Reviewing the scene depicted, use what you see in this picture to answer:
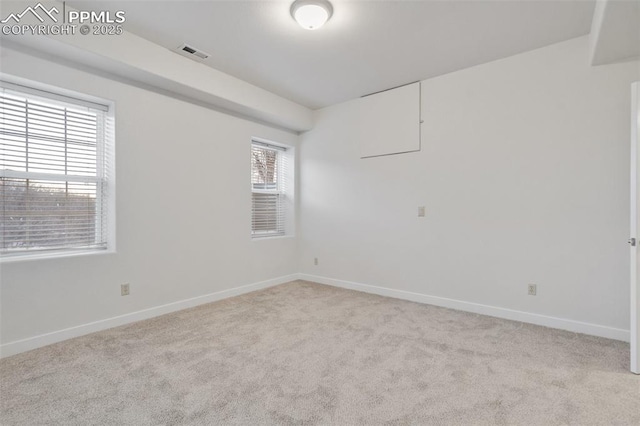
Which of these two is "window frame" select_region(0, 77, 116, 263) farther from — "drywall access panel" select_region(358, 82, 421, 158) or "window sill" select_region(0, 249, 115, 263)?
"drywall access panel" select_region(358, 82, 421, 158)

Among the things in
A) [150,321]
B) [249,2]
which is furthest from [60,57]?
[150,321]

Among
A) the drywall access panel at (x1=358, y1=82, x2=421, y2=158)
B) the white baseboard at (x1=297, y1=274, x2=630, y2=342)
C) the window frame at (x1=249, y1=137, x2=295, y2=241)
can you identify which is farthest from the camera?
the window frame at (x1=249, y1=137, x2=295, y2=241)

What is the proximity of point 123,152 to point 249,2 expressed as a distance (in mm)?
1834

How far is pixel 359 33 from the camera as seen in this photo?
2727 mm

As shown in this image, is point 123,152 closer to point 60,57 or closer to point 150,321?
point 60,57

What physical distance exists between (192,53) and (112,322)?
107 inches

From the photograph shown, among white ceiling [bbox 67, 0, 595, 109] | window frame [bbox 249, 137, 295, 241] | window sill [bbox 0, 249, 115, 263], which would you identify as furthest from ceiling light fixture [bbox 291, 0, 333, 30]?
window sill [bbox 0, 249, 115, 263]

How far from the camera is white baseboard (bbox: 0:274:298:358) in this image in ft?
7.86

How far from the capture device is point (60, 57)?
2.58 metres

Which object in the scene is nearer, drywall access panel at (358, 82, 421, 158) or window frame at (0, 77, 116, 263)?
window frame at (0, 77, 116, 263)

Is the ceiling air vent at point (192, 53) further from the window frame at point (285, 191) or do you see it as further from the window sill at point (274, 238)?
the window sill at point (274, 238)

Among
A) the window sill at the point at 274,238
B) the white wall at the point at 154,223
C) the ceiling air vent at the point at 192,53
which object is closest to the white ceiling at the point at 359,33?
the ceiling air vent at the point at 192,53

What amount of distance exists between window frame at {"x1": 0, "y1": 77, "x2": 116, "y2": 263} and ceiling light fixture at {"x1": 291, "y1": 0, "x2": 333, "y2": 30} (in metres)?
1.97

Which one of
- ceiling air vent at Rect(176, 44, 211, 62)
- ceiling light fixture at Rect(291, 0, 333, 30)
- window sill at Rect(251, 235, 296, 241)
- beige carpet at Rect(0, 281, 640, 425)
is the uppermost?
ceiling air vent at Rect(176, 44, 211, 62)
